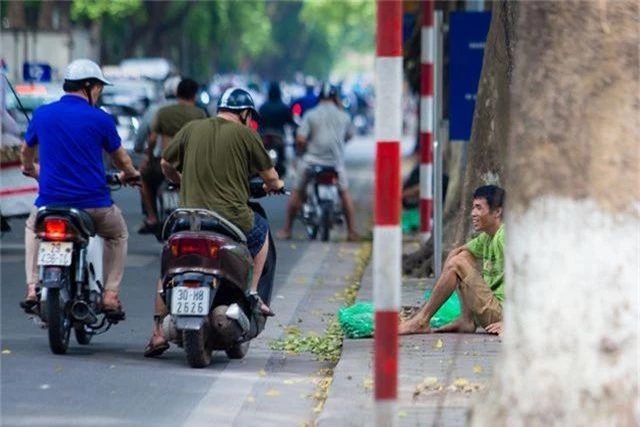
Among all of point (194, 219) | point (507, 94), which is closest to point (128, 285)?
point (507, 94)

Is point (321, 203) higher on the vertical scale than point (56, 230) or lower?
lower

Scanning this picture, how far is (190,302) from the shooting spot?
9820 mm

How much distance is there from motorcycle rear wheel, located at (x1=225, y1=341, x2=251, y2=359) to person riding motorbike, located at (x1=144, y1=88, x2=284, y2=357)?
30cm

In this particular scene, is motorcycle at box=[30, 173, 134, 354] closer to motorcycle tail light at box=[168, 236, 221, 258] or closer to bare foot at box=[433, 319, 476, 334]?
motorcycle tail light at box=[168, 236, 221, 258]

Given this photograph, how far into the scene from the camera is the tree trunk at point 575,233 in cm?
655

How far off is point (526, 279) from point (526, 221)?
0.71 ft

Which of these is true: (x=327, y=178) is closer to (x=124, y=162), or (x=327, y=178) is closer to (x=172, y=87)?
(x=172, y=87)

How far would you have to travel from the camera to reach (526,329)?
659 cm

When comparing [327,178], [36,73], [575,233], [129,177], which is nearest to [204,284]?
[129,177]

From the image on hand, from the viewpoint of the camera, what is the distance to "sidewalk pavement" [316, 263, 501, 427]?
26.3ft

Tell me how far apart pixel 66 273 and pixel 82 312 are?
270mm

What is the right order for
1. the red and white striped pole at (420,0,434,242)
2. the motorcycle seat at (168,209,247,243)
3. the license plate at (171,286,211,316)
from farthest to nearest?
the red and white striped pole at (420,0,434,242) < the motorcycle seat at (168,209,247,243) < the license plate at (171,286,211,316)

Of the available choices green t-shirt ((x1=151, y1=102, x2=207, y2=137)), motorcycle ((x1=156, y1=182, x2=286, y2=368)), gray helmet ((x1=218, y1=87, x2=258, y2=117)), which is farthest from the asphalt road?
green t-shirt ((x1=151, y1=102, x2=207, y2=137))

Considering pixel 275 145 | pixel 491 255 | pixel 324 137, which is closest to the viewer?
pixel 491 255
